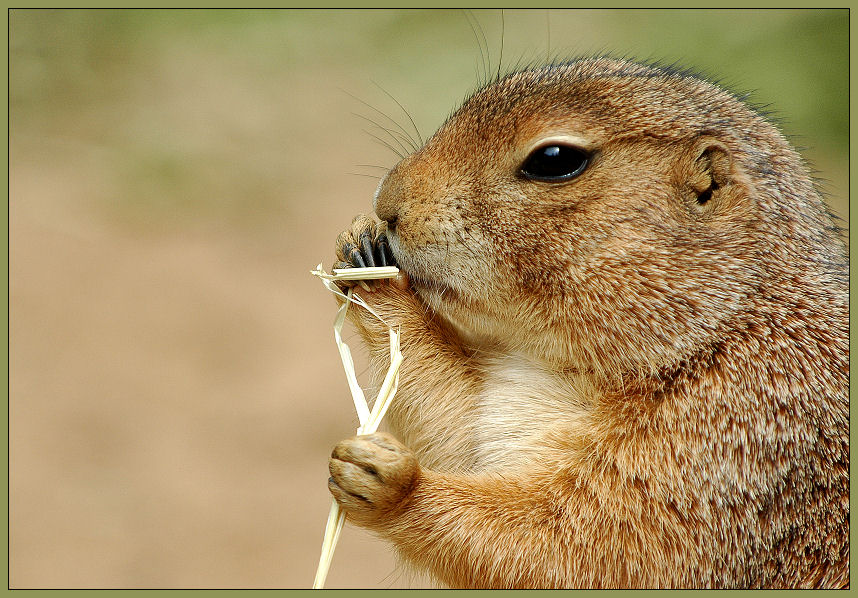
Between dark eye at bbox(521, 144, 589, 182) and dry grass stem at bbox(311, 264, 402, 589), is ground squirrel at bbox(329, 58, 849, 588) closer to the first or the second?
dark eye at bbox(521, 144, 589, 182)

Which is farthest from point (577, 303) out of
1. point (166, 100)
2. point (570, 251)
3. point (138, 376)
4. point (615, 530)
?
point (166, 100)

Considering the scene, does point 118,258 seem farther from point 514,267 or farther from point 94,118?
point 514,267

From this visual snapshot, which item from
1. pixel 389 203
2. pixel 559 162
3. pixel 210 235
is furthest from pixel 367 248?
pixel 210 235

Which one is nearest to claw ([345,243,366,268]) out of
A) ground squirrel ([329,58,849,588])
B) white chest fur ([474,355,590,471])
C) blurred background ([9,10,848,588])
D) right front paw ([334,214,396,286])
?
right front paw ([334,214,396,286])

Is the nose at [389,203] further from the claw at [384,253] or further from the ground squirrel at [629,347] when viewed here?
the claw at [384,253]

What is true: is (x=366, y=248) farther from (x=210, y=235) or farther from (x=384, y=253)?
(x=210, y=235)

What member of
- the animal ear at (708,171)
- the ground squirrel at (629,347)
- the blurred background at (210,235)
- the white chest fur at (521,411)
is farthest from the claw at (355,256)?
the blurred background at (210,235)
